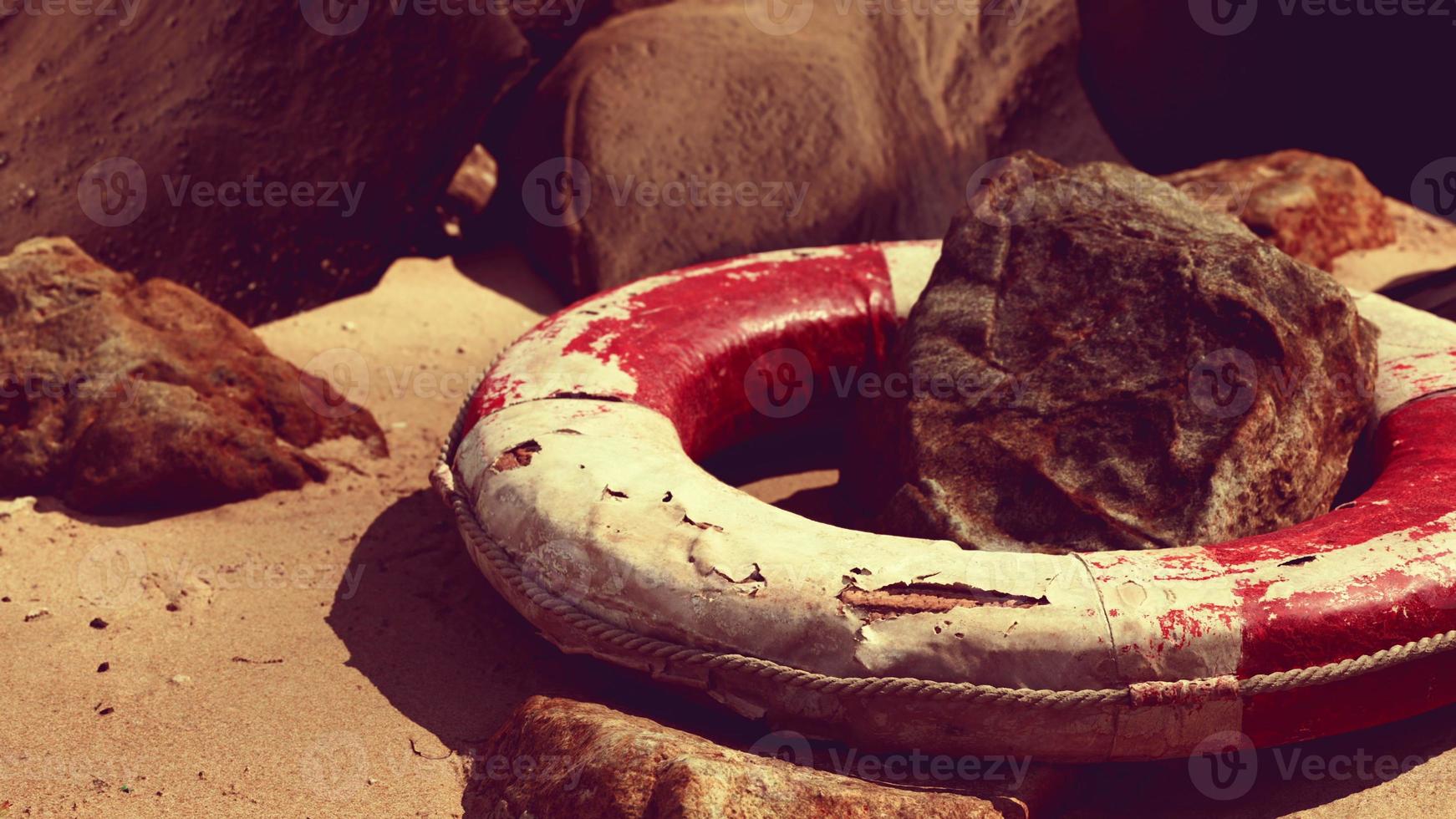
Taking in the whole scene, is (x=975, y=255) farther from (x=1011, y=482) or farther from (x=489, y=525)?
(x=489, y=525)

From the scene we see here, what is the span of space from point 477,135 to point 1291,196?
98.1 inches

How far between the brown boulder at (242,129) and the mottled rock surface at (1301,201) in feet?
7.10

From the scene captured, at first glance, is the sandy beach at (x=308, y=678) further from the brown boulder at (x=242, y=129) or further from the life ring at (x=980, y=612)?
the brown boulder at (x=242, y=129)

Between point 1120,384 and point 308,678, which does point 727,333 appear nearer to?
point 1120,384

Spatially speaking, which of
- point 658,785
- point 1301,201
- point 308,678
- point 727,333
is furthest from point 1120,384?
point 1301,201

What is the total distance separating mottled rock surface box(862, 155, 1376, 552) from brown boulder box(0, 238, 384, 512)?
1403mm

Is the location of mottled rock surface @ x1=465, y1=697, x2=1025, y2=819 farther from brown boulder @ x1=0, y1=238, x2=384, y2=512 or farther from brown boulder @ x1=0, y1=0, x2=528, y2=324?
brown boulder @ x1=0, y1=0, x2=528, y2=324

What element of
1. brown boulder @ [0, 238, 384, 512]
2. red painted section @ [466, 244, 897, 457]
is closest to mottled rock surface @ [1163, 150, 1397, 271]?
red painted section @ [466, 244, 897, 457]

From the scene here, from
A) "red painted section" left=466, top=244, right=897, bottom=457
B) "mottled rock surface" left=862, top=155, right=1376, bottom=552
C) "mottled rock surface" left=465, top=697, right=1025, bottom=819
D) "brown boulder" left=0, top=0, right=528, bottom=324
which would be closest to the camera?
"mottled rock surface" left=465, top=697, right=1025, bottom=819

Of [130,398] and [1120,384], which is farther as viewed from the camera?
[130,398]

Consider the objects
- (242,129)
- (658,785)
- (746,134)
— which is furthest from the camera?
(746,134)

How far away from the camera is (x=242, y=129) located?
3828 millimetres

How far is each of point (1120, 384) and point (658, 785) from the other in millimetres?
1150

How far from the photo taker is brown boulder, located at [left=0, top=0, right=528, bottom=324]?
3660 millimetres
